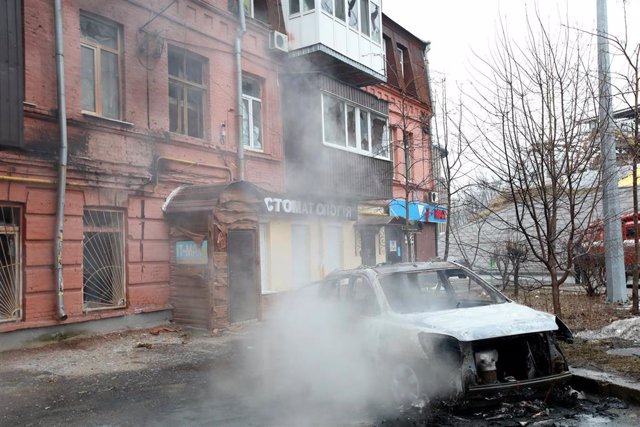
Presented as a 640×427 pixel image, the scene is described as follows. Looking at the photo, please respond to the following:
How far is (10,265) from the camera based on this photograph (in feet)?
25.1

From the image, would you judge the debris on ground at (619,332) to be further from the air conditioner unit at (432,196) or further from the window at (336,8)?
the air conditioner unit at (432,196)

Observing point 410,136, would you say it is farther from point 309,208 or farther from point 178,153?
point 178,153

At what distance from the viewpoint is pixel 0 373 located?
6.47 m

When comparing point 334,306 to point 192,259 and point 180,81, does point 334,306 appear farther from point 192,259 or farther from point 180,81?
point 180,81

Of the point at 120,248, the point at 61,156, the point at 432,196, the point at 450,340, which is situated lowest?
the point at 450,340

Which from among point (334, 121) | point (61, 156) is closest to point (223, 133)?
point (334, 121)

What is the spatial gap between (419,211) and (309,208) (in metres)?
6.92

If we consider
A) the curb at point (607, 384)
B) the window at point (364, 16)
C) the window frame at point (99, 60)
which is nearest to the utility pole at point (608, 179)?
the curb at point (607, 384)

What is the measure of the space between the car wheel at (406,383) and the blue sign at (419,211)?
39.6ft

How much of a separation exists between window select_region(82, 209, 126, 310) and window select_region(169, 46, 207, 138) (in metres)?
2.42

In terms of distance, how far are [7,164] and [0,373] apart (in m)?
2.87

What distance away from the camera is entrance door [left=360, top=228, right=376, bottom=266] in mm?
15750

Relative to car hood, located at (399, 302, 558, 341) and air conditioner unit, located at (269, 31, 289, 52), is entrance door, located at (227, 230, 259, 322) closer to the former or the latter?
air conditioner unit, located at (269, 31, 289, 52)

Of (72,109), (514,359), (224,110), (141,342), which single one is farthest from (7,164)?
(514,359)
